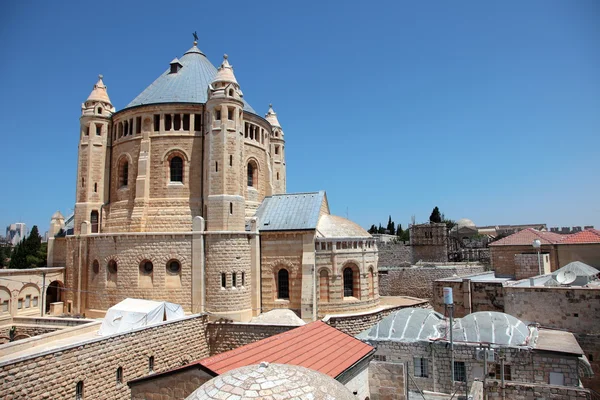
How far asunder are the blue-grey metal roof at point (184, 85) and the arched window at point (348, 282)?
12.8m

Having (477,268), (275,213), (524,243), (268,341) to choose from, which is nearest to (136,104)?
(275,213)

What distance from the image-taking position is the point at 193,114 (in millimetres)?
27234

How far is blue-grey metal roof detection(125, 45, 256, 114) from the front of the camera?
27844mm

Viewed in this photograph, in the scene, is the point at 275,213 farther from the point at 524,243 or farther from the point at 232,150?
the point at 524,243

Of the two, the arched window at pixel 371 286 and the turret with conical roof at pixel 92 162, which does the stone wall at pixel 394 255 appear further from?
the turret with conical roof at pixel 92 162

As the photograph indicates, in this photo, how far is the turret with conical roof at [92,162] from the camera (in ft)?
92.6

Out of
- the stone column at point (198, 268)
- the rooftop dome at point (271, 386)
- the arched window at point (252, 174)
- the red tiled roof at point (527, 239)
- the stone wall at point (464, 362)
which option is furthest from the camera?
the red tiled roof at point (527, 239)

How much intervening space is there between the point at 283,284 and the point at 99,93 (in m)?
18.4

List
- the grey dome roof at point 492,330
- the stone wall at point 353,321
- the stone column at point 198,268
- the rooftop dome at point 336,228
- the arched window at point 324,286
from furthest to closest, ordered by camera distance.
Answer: the rooftop dome at point 336,228, the arched window at point 324,286, the stone wall at point 353,321, the stone column at point 198,268, the grey dome roof at point 492,330

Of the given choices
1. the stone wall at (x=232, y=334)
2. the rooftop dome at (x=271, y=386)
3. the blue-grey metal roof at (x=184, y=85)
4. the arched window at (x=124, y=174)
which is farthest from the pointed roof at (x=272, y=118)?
the rooftop dome at (x=271, y=386)

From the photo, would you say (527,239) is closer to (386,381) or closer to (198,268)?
(386,381)

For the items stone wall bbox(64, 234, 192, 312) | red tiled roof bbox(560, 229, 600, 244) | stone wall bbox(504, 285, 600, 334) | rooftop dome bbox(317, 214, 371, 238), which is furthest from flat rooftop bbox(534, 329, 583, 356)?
stone wall bbox(64, 234, 192, 312)

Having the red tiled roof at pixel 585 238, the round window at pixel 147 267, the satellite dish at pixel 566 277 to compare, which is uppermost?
the red tiled roof at pixel 585 238

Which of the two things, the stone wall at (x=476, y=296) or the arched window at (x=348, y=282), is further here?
the arched window at (x=348, y=282)
